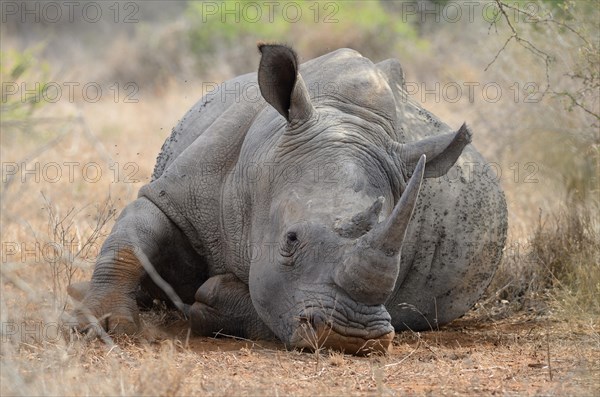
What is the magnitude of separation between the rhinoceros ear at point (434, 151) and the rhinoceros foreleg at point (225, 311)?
1.42 metres

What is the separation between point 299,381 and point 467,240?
2.64m

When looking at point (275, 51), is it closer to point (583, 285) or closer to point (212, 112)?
point (212, 112)

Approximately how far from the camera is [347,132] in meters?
7.00

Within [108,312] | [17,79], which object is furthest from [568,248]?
[17,79]

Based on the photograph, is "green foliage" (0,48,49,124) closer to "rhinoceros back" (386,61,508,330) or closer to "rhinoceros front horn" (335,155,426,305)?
"rhinoceros back" (386,61,508,330)

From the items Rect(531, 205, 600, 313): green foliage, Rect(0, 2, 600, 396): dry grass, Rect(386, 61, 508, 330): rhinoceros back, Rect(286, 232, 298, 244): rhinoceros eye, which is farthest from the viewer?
Rect(531, 205, 600, 313): green foliage

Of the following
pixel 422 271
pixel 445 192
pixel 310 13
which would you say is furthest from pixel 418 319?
pixel 310 13

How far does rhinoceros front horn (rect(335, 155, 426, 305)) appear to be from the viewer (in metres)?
5.88

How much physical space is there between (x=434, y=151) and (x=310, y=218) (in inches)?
44.7

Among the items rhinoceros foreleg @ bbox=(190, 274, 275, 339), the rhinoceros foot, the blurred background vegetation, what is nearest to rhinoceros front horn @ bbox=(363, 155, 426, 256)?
the blurred background vegetation

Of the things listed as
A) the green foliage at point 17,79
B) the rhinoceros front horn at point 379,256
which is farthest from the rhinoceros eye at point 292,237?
the green foliage at point 17,79

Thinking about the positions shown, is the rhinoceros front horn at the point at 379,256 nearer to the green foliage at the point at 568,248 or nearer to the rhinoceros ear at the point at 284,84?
the rhinoceros ear at the point at 284,84

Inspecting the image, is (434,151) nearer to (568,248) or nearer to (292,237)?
(292,237)

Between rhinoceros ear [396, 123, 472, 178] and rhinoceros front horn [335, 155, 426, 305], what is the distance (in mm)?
1171
